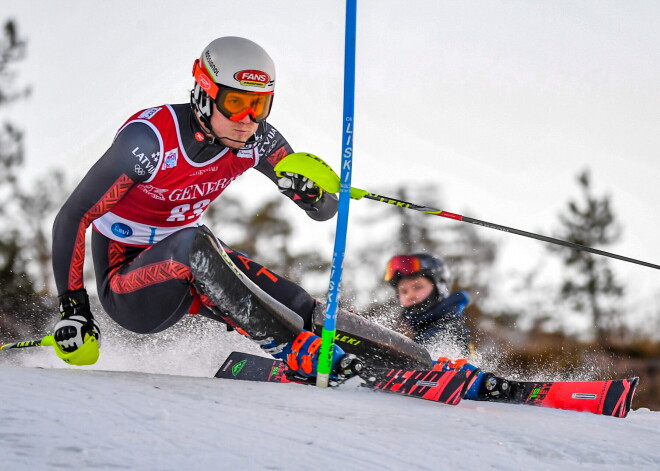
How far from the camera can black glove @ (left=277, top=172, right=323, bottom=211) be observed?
3.42 m

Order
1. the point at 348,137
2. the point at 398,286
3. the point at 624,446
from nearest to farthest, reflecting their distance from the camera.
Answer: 1. the point at 624,446
2. the point at 348,137
3. the point at 398,286

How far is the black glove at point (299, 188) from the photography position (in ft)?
11.2

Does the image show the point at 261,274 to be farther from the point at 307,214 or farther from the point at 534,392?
the point at 534,392

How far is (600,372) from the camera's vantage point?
21.2 metres

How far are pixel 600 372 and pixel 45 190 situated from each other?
56.6 ft

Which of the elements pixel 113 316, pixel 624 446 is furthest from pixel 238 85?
pixel 624 446

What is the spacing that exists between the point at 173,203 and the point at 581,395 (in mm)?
2355

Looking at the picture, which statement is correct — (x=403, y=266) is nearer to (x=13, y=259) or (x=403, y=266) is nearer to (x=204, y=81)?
(x=204, y=81)

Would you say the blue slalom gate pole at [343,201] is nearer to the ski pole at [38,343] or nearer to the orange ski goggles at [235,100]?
the orange ski goggles at [235,100]

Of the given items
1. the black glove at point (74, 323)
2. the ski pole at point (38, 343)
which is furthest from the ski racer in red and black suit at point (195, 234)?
the ski pole at point (38, 343)

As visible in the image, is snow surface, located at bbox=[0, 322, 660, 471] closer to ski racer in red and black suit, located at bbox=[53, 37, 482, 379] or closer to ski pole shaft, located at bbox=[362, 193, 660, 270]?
ski racer in red and black suit, located at bbox=[53, 37, 482, 379]

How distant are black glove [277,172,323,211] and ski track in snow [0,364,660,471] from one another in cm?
100

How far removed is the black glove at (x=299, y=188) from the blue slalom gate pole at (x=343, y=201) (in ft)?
1.03

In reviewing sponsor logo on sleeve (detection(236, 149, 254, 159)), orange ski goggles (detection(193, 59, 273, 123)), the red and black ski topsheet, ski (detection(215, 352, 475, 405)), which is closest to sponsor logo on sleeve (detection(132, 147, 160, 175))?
orange ski goggles (detection(193, 59, 273, 123))
